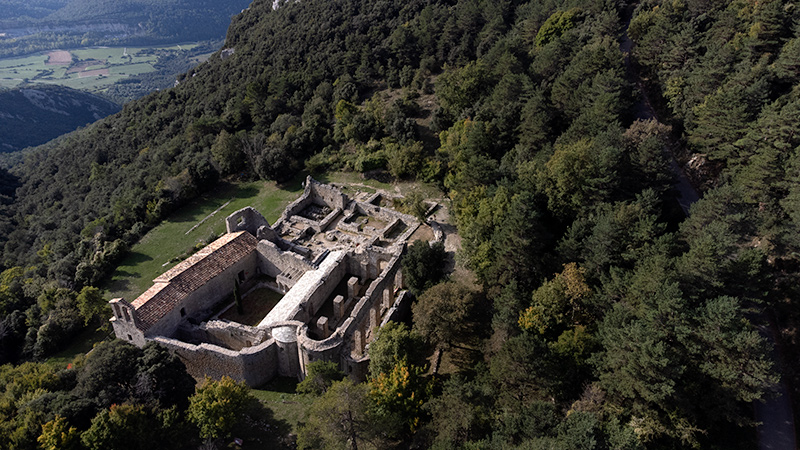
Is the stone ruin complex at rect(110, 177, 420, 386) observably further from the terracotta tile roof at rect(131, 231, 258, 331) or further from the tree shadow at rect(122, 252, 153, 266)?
the tree shadow at rect(122, 252, 153, 266)

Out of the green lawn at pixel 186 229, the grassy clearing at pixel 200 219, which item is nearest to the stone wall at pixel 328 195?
the grassy clearing at pixel 200 219

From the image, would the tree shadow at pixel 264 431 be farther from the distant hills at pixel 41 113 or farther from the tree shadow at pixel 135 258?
the distant hills at pixel 41 113

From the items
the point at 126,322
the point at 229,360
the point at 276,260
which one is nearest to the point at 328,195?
the point at 276,260

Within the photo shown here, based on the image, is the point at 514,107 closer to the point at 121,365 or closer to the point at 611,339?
the point at 611,339

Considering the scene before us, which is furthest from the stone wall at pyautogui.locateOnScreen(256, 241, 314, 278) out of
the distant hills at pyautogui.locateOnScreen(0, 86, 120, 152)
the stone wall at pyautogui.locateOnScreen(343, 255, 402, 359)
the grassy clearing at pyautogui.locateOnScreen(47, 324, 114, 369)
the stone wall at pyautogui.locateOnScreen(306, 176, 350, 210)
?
the distant hills at pyautogui.locateOnScreen(0, 86, 120, 152)

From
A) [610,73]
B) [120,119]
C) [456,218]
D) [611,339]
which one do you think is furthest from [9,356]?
[120,119]

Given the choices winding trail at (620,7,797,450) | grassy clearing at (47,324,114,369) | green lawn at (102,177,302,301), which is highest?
winding trail at (620,7,797,450)
